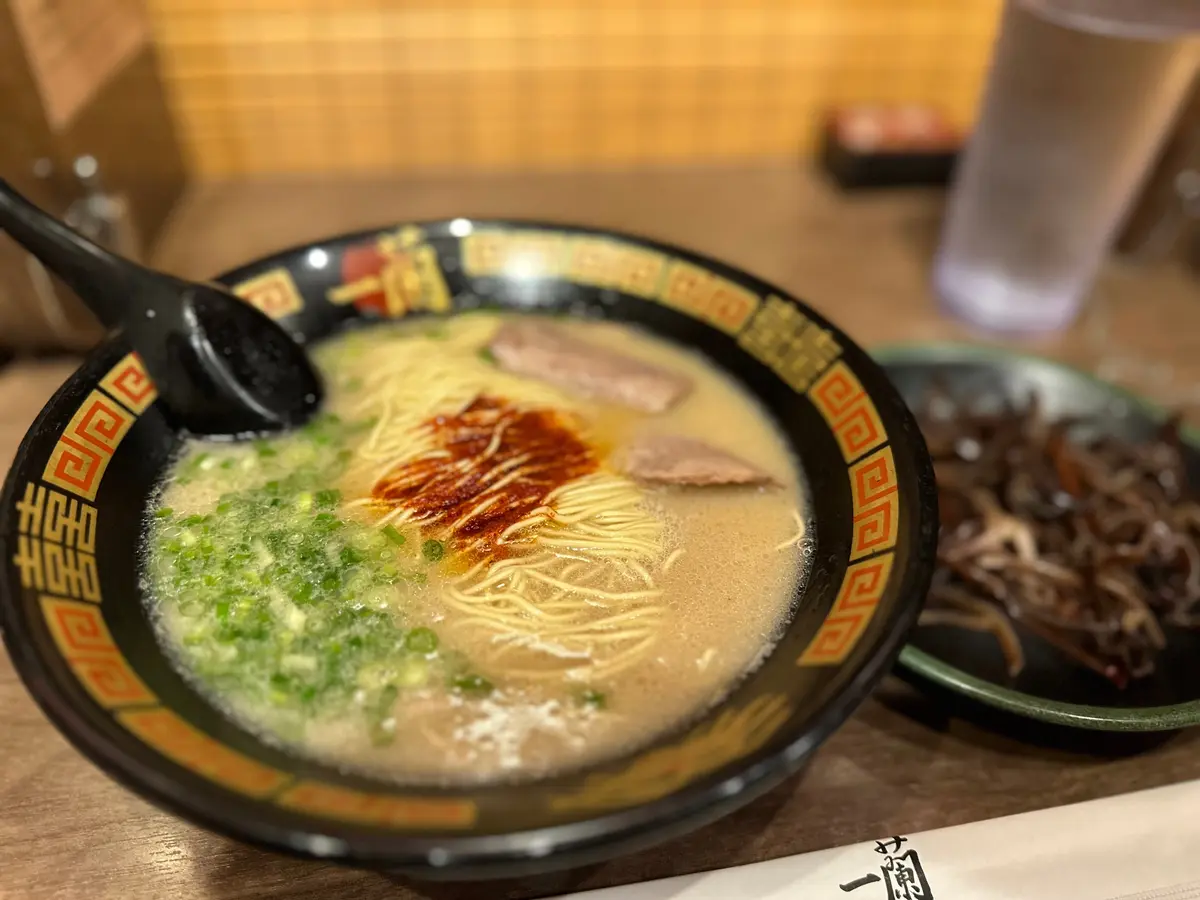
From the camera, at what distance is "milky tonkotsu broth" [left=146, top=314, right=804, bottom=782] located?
3.38 feet

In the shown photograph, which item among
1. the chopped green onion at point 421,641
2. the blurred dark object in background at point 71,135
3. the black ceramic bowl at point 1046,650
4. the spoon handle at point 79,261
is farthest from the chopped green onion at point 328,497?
the blurred dark object in background at point 71,135

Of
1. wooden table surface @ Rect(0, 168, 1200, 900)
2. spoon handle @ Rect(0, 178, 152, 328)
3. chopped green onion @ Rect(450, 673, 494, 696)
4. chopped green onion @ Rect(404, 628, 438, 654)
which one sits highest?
spoon handle @ Rect(0, 178, 152, 328)

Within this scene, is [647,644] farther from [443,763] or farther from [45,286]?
[45,286]

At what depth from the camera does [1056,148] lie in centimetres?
201

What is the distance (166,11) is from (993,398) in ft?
8.12

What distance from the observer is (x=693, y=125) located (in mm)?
2883

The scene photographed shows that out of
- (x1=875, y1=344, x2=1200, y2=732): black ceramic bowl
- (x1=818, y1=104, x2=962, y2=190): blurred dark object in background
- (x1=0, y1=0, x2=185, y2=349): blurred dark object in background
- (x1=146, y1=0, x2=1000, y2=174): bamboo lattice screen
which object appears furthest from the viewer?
(x1=818, y1=104, x2=962, y2=190): blurred dark object in background

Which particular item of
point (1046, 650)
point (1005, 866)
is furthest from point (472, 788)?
point (1046, 650)

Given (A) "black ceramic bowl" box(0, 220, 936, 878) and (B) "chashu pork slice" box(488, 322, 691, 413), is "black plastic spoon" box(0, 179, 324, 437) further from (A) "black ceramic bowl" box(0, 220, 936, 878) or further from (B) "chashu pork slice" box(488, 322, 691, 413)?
(B) "chashu pork slice" box(488, 322, 691, 413)

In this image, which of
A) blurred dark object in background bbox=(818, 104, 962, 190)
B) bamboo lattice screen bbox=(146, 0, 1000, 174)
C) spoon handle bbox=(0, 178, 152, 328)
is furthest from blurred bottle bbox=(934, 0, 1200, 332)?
spoon handle bbox=(0, 178, 152, 328)

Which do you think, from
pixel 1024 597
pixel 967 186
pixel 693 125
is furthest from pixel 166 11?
pixel 1024 597

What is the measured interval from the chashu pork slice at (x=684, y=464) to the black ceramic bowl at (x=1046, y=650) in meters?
0.36

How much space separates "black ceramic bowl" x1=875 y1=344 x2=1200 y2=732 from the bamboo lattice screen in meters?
1.32

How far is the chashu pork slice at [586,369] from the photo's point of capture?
5.08 ft
